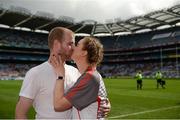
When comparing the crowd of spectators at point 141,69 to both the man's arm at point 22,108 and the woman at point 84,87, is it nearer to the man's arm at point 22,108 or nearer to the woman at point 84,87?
the woman at point 84,87

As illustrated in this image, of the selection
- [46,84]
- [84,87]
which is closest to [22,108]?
[46,84]

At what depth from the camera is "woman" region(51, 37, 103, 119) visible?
321cm

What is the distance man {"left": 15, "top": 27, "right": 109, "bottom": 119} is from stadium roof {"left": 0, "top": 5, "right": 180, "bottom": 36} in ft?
201

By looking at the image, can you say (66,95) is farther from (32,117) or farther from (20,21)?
(20,21)

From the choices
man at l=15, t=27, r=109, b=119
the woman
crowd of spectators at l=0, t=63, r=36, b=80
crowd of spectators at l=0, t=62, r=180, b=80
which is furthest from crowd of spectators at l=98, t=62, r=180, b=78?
the woman

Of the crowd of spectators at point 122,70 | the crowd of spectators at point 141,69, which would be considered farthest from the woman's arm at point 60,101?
the crowd of spectators at point 141,69

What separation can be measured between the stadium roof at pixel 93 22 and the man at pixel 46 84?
6118 cm

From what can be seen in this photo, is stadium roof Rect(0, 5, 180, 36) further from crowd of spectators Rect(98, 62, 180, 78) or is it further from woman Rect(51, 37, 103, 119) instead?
woman Rect(51, 37, 103, 119)

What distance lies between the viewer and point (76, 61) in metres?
3.48

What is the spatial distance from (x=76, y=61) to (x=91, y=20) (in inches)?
3131

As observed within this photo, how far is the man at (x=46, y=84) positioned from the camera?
3438mm

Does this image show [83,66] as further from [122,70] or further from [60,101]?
[122,70]

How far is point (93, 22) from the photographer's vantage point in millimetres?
83125

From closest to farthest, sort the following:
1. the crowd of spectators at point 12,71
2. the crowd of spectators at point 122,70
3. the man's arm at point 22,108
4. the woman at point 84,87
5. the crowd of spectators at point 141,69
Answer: the woman at point 84,87
the man's arm at point 22,108
the crowd of spectators at point 12,71
the crowd of spectators at point 122,70
the crowd of spectators at point 141,69
